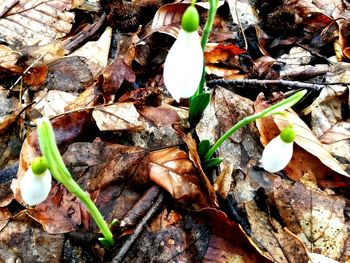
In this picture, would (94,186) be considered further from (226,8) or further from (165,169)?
(226,8)

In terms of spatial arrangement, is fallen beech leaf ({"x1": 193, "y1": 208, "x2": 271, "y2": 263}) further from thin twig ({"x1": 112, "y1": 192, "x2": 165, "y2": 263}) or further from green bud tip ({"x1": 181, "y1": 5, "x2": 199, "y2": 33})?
green bud tip ({"x1": 181, "y1": 5, "x2": 199, "y2": 33})

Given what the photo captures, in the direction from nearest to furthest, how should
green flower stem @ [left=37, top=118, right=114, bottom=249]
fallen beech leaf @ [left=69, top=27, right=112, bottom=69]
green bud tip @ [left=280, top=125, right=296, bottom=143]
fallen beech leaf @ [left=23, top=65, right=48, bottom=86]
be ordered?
green flower stem @ [left=37, top=118, right=114, bottom=249] → green bud tip @ [left=280, top=125, right=296, bottom=143] → fallen beech leaf @ [left=23, top=65, right=48, bottom=86] → fallen beech leaf @ [left=69, top=27, right=112, bottom=69]

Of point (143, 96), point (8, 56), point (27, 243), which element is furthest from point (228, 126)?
point (8, 56)

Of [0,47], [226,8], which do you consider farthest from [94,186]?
[226,8]

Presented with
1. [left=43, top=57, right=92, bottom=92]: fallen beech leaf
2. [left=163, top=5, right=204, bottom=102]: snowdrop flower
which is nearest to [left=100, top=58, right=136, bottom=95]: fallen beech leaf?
[left=43, top=57, right=92, bottom=92]: fallen beech leaf

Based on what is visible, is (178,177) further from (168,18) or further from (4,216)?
(168,18)

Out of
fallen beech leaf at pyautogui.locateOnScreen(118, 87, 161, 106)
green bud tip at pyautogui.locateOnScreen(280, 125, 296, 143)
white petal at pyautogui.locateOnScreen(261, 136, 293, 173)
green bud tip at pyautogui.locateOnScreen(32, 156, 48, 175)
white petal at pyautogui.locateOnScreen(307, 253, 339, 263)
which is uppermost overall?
green bud tip at pyautogui.locateOnScreen(32, 156, 48, 175)

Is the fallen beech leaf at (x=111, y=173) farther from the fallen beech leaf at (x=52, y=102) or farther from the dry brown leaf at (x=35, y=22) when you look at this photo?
the dry brown leaf at (x=35, y=22)
